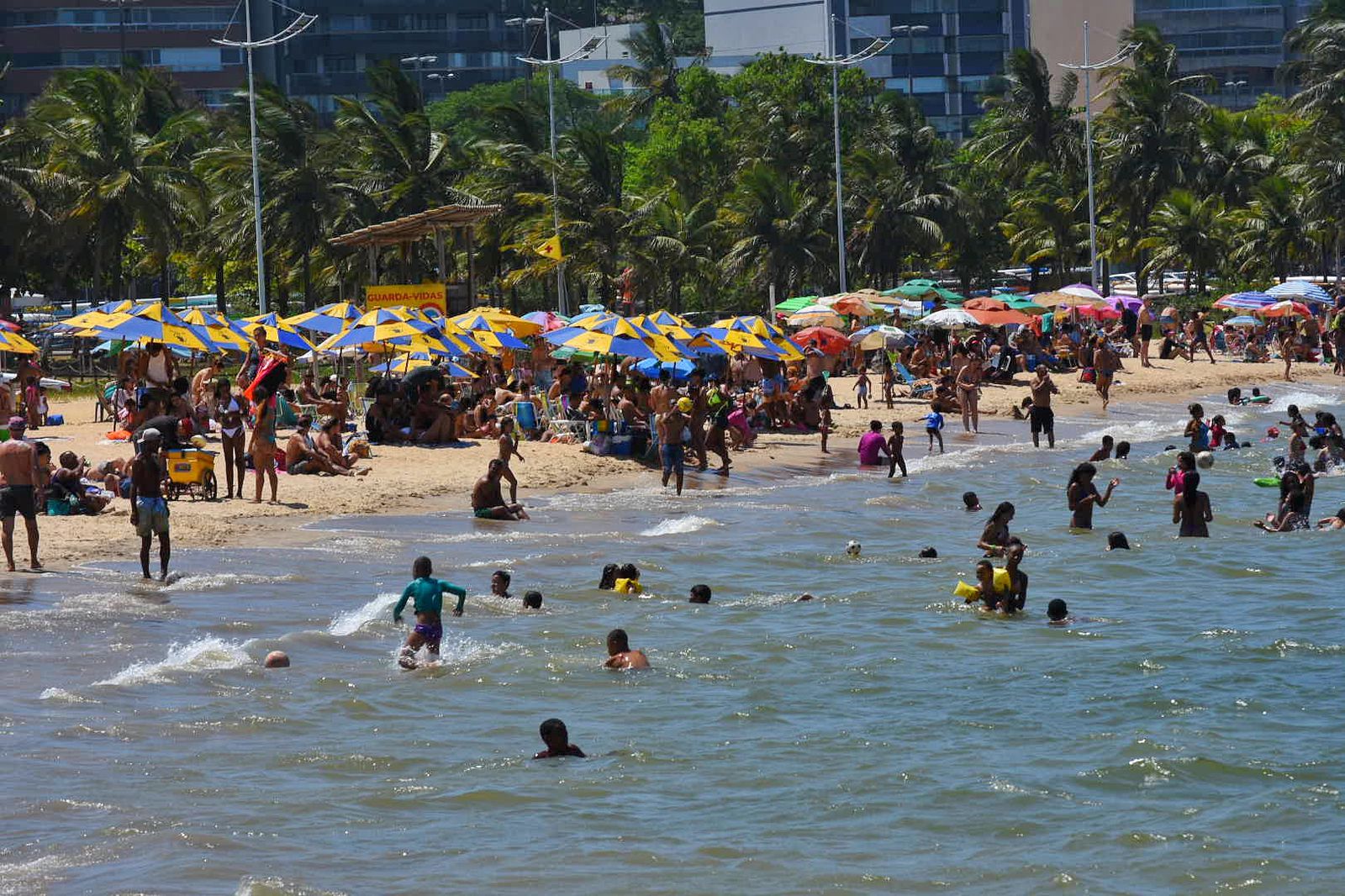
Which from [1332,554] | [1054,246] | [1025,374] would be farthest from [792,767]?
[1054,246]

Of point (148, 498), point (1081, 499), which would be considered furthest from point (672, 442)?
point (148, 498)

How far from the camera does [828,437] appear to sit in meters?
30.2

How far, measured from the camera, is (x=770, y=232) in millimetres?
48500

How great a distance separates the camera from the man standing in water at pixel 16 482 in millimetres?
15859

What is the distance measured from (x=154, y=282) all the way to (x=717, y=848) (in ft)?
193

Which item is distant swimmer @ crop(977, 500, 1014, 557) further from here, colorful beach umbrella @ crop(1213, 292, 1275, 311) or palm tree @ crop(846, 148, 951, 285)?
palm tree @ crop(846, 148, 951, 285)

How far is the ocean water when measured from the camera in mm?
9906

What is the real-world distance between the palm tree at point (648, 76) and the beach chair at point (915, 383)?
4051cm

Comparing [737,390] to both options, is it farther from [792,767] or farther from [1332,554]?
[792,767]

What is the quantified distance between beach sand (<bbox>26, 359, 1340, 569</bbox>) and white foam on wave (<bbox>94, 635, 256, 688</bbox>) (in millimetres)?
3527

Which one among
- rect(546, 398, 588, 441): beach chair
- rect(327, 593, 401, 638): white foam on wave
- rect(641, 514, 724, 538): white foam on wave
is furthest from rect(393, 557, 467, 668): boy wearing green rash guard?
rect(546, 398, 588, 441): beach chair

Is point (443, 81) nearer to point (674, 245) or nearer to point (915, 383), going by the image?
point (674, 245)

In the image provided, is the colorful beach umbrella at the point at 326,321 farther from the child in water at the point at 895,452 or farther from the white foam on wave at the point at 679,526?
the white foam on wave at the point at 679,526

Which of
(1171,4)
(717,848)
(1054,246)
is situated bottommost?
(717,848)
